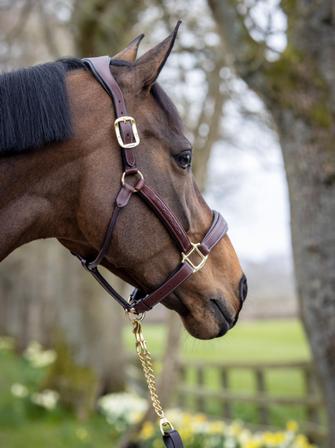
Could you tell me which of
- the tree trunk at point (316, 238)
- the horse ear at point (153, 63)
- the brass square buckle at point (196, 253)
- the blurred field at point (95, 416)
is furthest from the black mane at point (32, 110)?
the tree trunk at point (316, 238)

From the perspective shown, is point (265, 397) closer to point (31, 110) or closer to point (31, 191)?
point (31, 191)

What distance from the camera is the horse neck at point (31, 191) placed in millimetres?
2336

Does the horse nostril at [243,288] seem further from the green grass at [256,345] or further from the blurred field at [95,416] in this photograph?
the green grass at [256,345]

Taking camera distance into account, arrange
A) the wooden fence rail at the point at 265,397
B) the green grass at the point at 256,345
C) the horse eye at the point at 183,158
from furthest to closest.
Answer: the green grass at the point at 256,345, the wooden fence rail at the point at 265,397, the horse eye at the point at 183,158

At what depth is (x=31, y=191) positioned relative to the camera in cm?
238

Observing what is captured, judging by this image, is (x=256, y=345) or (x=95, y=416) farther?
(x=256, y=345)

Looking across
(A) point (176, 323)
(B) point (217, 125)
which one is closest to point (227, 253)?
(A) point (176, 323)

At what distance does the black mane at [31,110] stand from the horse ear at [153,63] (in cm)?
31

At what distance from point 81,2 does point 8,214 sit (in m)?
7.75

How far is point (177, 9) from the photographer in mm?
8562

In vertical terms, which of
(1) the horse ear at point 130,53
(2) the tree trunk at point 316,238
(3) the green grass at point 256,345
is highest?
(1) the horse ear at point 130,53

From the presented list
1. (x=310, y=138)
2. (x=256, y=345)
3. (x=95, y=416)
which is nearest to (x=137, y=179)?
(x=310, y=138)

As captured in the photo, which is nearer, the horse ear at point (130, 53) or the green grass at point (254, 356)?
the horse ear at point (130, 53)

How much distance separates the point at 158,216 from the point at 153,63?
1.93 feet
